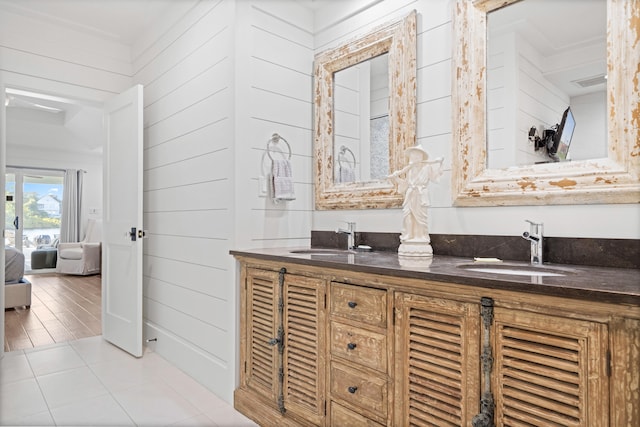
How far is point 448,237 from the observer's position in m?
1.96

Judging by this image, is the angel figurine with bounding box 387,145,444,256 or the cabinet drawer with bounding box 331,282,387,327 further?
the angel figurine with bounding box 387,145,444,256

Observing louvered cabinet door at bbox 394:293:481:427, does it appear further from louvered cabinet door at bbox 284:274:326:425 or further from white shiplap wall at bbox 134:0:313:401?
white shiplap wall at bbox 134:0:313:401

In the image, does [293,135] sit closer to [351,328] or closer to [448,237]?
[448,237]

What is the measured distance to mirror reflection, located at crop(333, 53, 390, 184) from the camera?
232 centimetres

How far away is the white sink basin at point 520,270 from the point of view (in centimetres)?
141

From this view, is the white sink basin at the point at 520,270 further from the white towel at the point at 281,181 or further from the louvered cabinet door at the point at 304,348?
the white towel at the point at 281,181

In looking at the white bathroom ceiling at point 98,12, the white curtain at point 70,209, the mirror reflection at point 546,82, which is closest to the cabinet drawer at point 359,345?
the mirror reflection at point 546,82

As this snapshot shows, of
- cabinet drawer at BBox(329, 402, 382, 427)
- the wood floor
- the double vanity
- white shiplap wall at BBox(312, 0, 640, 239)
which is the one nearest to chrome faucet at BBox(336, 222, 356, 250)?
white shiplap wall at BBox(312, 0, 640, 239)

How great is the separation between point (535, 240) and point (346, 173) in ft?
4.06

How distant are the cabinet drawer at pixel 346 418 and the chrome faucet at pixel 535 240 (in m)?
0.92

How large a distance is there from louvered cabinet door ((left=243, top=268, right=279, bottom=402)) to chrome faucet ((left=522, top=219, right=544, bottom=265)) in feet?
3.86

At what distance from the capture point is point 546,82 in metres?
1.70

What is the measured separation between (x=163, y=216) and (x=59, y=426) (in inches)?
60.7

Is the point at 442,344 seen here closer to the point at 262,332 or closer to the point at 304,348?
the point at 304,348
